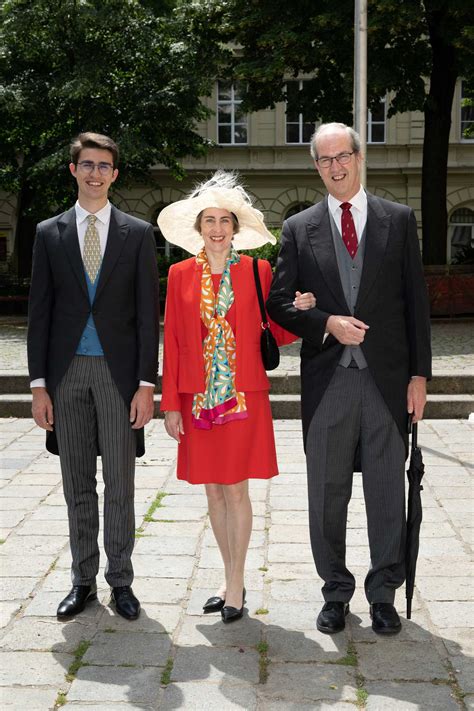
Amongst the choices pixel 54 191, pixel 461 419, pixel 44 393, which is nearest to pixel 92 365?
pixel 44 393

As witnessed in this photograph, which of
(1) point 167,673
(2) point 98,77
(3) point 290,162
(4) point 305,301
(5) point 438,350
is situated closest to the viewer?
(1) point 167,673

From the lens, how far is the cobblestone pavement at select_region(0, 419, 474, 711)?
3561 millimetres

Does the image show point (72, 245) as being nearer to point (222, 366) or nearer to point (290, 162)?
point (222, 366)

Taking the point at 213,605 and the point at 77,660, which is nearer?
the point at 77,660

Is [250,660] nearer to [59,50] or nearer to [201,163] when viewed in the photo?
[59,50]

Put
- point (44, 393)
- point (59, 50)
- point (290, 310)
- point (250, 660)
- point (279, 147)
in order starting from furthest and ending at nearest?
point (279, 147)
point (59, 50)
point (44, 393)
point (290, 310)
point (250, 660)

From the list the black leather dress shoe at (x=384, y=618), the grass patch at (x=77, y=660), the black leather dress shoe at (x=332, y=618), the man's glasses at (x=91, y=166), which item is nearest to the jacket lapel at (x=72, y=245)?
the man's glasses at (x=91, y=166)

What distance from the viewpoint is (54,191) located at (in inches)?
888

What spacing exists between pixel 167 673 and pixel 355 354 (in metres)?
1.53

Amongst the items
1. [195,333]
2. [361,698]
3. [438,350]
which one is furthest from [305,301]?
[438,350]

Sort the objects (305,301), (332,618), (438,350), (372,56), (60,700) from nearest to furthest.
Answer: (60,700), (305,301), (332,618), (438,350), (372,56)

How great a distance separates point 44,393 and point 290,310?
1216 mm

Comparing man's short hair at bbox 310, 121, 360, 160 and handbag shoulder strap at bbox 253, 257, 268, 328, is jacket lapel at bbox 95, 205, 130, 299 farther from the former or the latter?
man's short hair at bbox 310, 121, 360, 160

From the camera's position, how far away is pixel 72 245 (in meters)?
4.39
